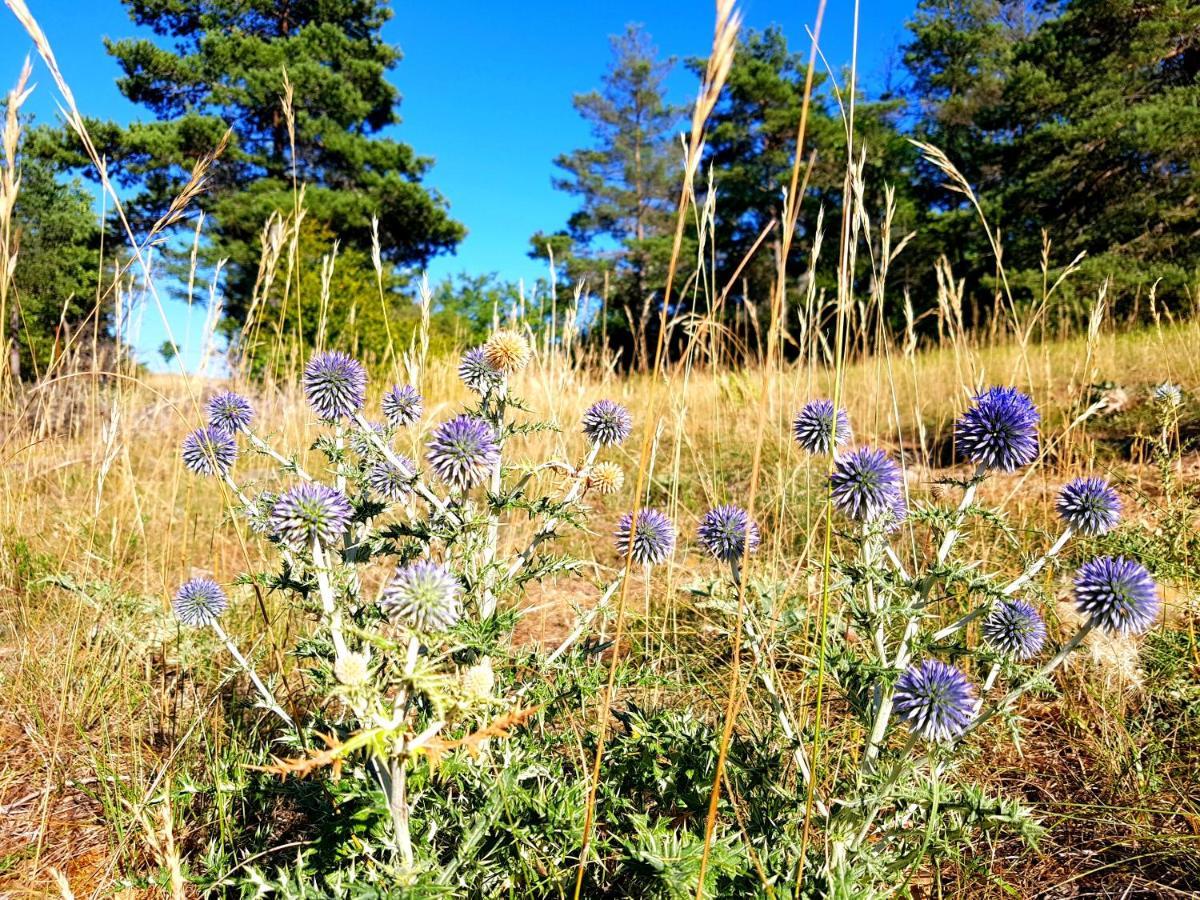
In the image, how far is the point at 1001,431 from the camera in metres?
1.42

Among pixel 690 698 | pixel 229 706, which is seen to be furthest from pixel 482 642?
pixel 229 706

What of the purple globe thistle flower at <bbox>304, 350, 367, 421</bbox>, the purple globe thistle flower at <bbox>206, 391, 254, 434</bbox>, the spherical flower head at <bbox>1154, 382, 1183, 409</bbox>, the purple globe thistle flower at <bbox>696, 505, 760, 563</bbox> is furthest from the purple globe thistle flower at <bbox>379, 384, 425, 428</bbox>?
the spherical flower head at <bbox>1154, 382, 1183, 409</bbox>

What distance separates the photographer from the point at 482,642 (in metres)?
1.07

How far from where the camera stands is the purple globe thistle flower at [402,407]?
1.64 meters

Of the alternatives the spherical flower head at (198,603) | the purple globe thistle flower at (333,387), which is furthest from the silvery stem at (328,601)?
the spherical flower head at (198,603)

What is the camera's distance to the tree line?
13.1 metres

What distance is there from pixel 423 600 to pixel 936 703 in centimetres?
89

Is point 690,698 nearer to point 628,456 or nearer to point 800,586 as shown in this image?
point 800,586

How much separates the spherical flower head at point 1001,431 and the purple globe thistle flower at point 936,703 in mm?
504

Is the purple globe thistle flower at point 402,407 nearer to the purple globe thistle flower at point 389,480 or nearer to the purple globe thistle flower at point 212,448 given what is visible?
the purple globe thistle flower at point 389,480

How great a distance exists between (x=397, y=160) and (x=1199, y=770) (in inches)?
852

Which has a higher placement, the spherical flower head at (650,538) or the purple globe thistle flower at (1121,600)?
the spherical flower head at (650,538)

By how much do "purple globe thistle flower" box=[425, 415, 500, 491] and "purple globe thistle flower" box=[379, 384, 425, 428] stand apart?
26 cm

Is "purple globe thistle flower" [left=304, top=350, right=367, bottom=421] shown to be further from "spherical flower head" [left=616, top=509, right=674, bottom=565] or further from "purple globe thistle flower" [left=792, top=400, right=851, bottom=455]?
"purple globe thistle flower" [left=792, top=400, right=851, bottom=455]
